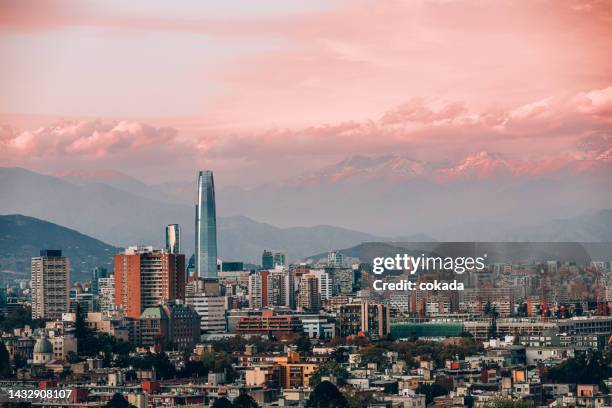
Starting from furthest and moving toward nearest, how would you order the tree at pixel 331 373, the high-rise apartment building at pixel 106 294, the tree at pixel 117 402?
the high-rise apartment building at pixel 106 294 → the tree at pixel 331 373 → the tree at pixel 117 402

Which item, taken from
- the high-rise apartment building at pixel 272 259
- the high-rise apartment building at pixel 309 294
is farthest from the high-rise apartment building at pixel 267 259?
the high-rise apartment building at pixel 309 294

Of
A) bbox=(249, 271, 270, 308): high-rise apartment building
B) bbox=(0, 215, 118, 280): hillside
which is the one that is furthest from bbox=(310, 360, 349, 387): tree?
bbox=(0, 215, 118, 280): hillside

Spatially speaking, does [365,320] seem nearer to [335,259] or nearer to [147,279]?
[147,279]

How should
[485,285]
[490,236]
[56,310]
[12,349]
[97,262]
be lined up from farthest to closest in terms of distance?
[97,262] < [490,236] < [56,310] < [485,285] < [12,349]

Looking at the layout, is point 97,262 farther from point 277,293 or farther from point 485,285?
point 485,285

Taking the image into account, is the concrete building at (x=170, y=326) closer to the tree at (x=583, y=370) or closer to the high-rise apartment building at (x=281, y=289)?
the high-rise apartment building at (x=281, y=289)

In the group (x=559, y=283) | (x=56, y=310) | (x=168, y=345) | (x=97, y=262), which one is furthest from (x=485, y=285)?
(x=97, y=262)
